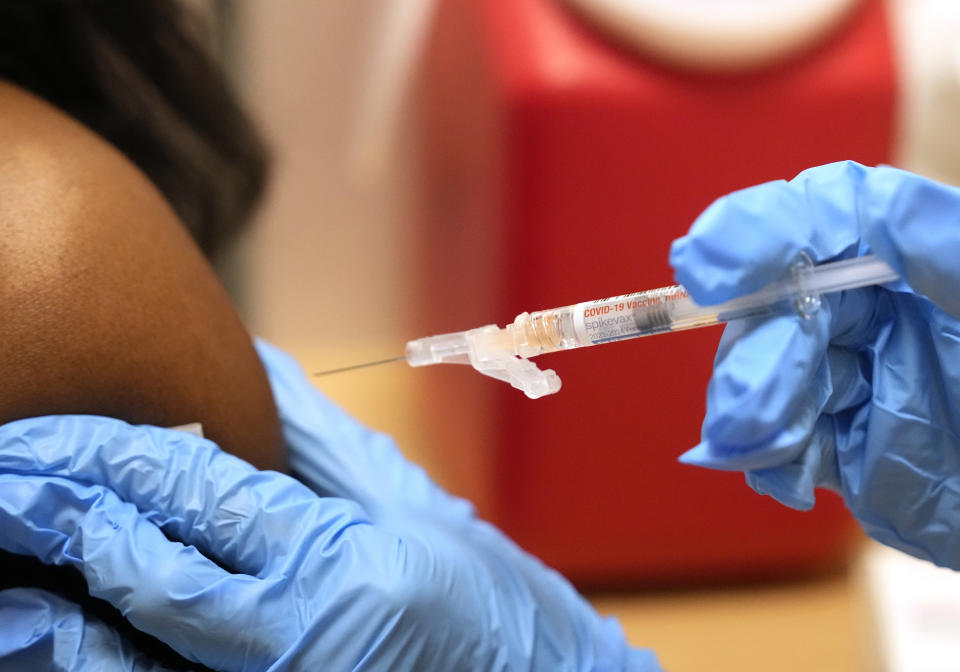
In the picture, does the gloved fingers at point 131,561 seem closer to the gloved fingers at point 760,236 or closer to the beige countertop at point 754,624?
the gloved fingers at point 760,236

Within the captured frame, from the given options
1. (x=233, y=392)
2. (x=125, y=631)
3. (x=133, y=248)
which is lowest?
(x=125, y=631)

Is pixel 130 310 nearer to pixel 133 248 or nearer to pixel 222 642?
pixel 133 248

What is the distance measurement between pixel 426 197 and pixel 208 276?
75 cm

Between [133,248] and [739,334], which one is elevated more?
[133,248]

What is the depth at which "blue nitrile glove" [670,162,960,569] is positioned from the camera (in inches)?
22.5

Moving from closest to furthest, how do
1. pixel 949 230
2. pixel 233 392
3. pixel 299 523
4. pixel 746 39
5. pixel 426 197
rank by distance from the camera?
pixel 949 230 < pixel 299 523 < pixel 233 392 < pixel 746 39 < pixel 426 197

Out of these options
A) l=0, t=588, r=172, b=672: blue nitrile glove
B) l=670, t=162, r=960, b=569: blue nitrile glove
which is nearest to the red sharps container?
l=670, t=162, r=960, b=569: blue nitrile glove

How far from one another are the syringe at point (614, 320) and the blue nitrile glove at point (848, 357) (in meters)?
0.01

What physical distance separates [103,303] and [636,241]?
63 cm

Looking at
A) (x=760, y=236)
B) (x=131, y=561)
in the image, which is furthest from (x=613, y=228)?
(x=131, y=561)

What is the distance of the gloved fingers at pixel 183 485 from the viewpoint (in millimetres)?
683

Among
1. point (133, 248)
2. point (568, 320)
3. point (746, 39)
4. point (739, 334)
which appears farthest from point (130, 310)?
point (746, 39)

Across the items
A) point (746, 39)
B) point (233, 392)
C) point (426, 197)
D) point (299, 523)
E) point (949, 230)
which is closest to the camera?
point (949, 230)

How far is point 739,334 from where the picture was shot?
62 centimetres
